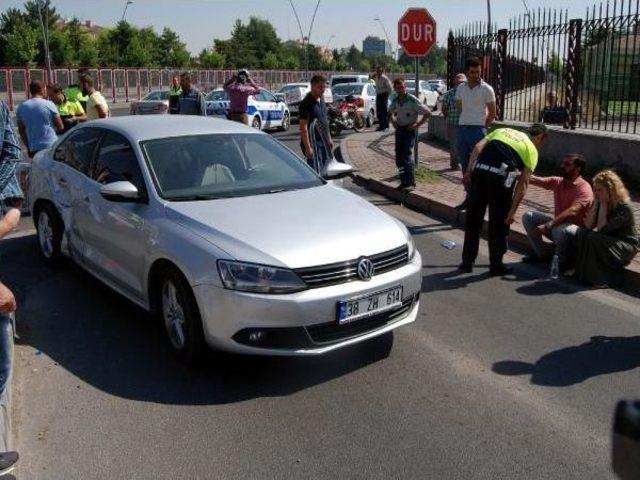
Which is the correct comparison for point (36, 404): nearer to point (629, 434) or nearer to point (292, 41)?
point (629, 434)

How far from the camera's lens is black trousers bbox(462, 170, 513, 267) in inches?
271

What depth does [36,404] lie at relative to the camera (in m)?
4.27

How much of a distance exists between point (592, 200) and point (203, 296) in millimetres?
4597

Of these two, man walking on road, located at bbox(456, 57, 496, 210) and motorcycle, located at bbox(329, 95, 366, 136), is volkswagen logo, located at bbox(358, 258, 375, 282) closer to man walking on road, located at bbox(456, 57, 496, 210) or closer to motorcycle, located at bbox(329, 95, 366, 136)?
man walking on road, located at bbox(456, 57, 496, 210)

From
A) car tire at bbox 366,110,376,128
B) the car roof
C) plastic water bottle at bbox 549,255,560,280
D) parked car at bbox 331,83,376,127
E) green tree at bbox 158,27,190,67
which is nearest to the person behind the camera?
the car roof

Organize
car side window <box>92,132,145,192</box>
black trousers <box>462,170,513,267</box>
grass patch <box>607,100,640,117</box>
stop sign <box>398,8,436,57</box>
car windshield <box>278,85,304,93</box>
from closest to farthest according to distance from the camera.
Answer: car side window <box>92,132,145,192</box>
black trousers <box>462,170,513,267</box>
grass patch <box>607,100,640,117</box>
stop sign <box>398,8,436,57</box>
car windshield <box>278,85,304,93</box>

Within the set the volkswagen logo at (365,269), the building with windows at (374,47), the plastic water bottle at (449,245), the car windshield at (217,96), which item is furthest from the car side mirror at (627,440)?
the building with windows at (374,47)

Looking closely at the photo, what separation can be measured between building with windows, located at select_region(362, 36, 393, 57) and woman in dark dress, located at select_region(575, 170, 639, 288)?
157 metres

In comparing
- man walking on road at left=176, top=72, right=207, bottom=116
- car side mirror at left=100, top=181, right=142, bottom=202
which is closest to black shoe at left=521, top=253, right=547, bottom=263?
car side mirror at left=100, top=181, right=142, bottom=202

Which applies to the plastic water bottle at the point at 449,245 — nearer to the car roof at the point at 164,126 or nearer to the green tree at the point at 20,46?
the car roof at the point at 164,126

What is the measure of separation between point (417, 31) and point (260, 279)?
34.7 feet

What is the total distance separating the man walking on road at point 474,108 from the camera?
9305 mm

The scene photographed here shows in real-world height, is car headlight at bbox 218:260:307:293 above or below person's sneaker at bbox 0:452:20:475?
above

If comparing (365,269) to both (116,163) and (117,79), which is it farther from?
(117,79)
